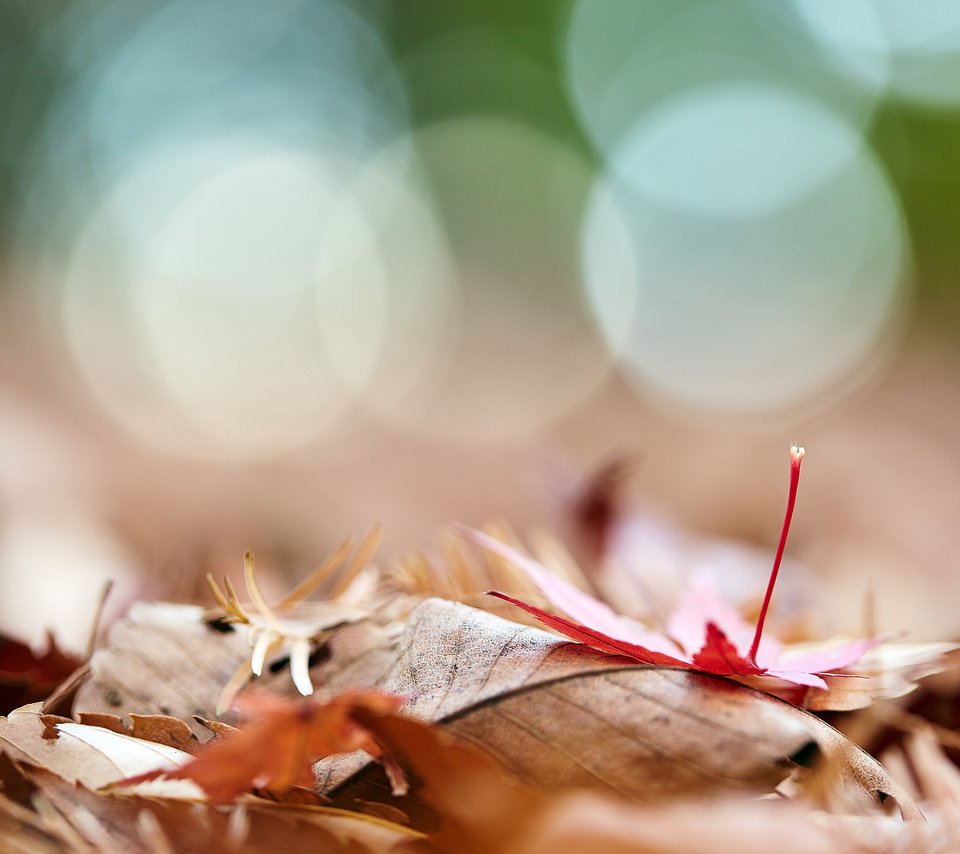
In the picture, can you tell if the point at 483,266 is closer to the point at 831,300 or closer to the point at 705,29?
the point at 831,300

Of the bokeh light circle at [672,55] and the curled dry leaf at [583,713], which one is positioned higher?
the bokeh light circle at [672,55]

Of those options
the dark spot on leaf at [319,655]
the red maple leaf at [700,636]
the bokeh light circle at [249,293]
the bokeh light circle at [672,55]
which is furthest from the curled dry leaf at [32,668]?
the bokeh light circle at [672,55]

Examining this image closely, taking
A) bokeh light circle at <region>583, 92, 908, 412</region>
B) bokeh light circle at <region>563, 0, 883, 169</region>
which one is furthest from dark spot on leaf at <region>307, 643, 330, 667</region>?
bokeh light circle at <region>563, 0, 883, 169</region>

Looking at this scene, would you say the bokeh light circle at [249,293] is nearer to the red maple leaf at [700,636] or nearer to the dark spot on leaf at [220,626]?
the dark spot on leaf at [220,626]

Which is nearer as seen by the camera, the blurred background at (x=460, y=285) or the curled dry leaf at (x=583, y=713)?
the curled dry leaf at (x=583, y=713)

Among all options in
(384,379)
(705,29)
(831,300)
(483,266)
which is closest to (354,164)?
(483,266)

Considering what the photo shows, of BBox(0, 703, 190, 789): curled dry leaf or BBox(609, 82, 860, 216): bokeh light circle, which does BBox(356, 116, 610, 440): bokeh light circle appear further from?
BBox(0, 703, 190, 789): curled dry leaf

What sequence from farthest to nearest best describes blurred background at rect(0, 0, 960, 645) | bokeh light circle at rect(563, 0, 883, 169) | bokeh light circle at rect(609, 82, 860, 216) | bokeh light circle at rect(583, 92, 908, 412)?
bokeh light circle at rect(609, 82, 860, 216) < bokeh light circle at rect(563, 0, 883, 169) < bokeh light circle at rect(583, 92, 908, 412) < blurred background at rect(0, 0, 960, 645)
